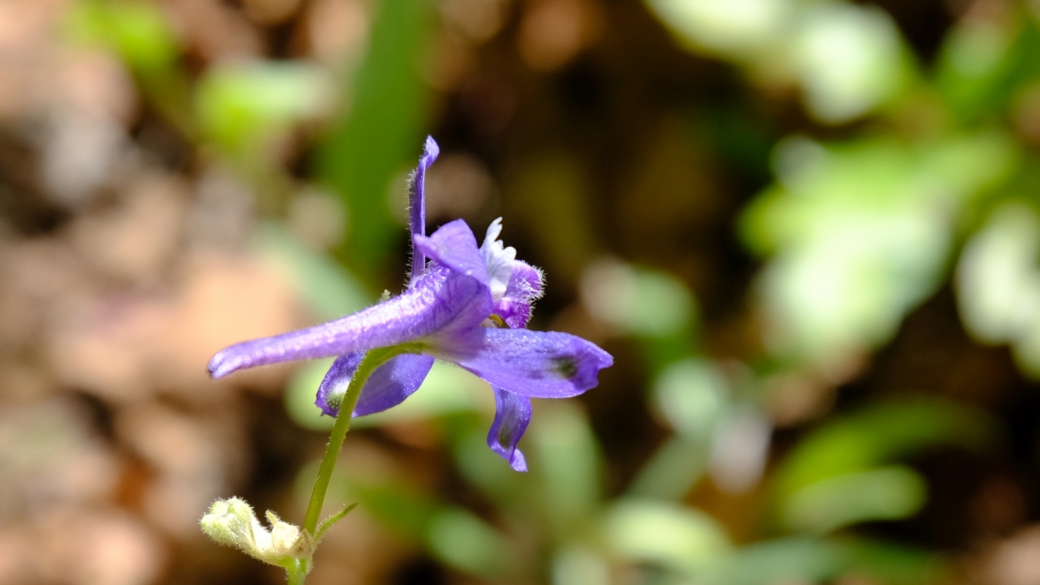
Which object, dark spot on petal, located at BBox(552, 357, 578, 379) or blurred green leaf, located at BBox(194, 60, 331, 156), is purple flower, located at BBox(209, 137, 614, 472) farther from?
blurred green leaf, located at BBox(194, 60, 331, 156)

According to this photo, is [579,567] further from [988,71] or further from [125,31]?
[125,31]

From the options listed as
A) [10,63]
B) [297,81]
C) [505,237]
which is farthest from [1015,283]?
[10,63]

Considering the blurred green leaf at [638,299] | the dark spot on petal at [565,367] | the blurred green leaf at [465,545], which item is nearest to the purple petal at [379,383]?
the dark spot on petal at [565,367]

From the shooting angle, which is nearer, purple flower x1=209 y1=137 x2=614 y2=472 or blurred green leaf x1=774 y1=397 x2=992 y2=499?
purple flower x1=209 y1=137 x2=614 y2=472

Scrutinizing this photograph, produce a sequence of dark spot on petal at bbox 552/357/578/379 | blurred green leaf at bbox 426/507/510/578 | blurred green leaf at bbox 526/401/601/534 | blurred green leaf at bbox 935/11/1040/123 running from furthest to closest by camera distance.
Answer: blurred green leaf at bbox 935/11/1040/123 → blurred green leaf at bbox 526/401/601/534 → blurred green leaf at bbox 426/507/510/578 → dark spot on petal at bbox 552/357/578/379

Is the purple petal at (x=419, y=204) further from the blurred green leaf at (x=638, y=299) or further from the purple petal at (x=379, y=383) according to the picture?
the blurred green leaf at (x=638, y=299)

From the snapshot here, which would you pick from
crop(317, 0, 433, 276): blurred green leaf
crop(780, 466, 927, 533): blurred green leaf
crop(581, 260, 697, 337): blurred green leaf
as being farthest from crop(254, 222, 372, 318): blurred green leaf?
crop(780, 466, 927, 533): blurred green leaf
